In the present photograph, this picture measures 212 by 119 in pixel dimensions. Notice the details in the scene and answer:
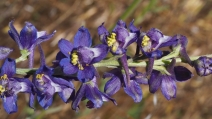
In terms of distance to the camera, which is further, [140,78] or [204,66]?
[140,78]

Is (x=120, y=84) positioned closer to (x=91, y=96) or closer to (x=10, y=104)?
(x=91, y=96)

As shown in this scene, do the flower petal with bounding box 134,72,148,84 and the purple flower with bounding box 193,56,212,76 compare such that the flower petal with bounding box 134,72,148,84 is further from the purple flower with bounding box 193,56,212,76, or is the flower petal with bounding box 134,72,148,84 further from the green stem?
the purple flower with bounding box 193,56,212,76

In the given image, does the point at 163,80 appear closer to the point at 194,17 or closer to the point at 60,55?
the point at 60,55

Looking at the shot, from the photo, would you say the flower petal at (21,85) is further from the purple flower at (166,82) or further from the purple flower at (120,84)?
the purple flower at (166,82)

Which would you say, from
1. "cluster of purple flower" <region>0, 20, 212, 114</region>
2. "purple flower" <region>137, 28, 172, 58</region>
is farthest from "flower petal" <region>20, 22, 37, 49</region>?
"purple flower" <region>137, 28, 172, 58</region>

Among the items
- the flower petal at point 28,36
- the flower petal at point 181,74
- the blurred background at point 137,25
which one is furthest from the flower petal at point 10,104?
the blurred background at point 137,25

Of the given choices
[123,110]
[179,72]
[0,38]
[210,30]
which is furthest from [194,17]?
[179,72]

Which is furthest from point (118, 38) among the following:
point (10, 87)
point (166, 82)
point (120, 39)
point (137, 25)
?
point (137, 25)
